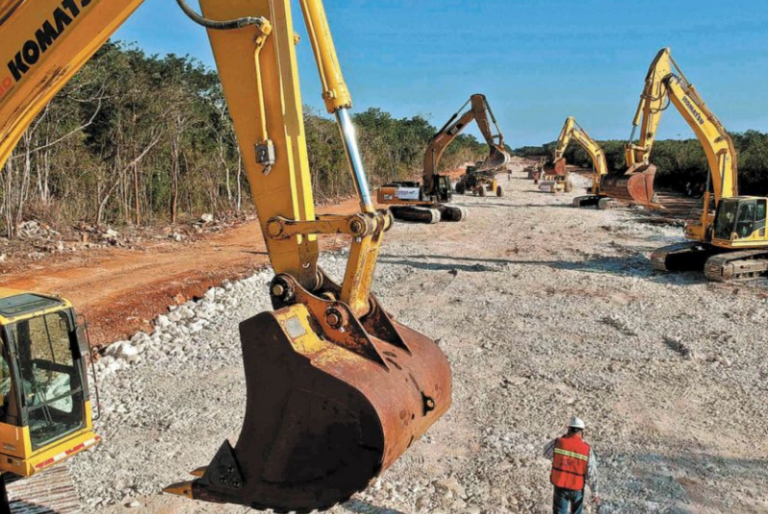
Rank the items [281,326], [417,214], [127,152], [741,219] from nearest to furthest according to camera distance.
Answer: [281,326] < [741,219] < [127,152] < [417,214]

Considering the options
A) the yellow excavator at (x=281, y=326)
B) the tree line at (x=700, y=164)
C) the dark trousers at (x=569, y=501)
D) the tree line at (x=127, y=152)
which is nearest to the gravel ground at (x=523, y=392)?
the dark trousers at (x=569, y=501)

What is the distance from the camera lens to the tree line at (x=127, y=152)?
1647 centimetres

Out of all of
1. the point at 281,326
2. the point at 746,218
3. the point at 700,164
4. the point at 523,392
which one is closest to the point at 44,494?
the point at 281,326

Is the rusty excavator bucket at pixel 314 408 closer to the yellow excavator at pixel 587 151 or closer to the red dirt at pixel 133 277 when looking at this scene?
the red dirt at pixel 133 277

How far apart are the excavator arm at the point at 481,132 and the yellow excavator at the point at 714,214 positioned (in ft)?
23.0

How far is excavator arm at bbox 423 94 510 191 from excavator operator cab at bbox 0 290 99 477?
66.3 feet

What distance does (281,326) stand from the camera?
12.3ft

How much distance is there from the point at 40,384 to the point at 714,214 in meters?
15.0

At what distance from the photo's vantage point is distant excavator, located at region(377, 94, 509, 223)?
23.8 metres

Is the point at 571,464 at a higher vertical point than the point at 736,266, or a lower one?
lower

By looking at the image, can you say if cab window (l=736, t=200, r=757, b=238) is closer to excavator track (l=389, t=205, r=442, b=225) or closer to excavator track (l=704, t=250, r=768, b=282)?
excavator track (l=704, t=250, r=768, b=282)

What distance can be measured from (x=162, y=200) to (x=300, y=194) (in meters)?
19.2

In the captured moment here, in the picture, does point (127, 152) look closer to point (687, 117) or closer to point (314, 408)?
point (687, 117)

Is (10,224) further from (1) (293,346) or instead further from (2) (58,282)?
(1) (293,346)
